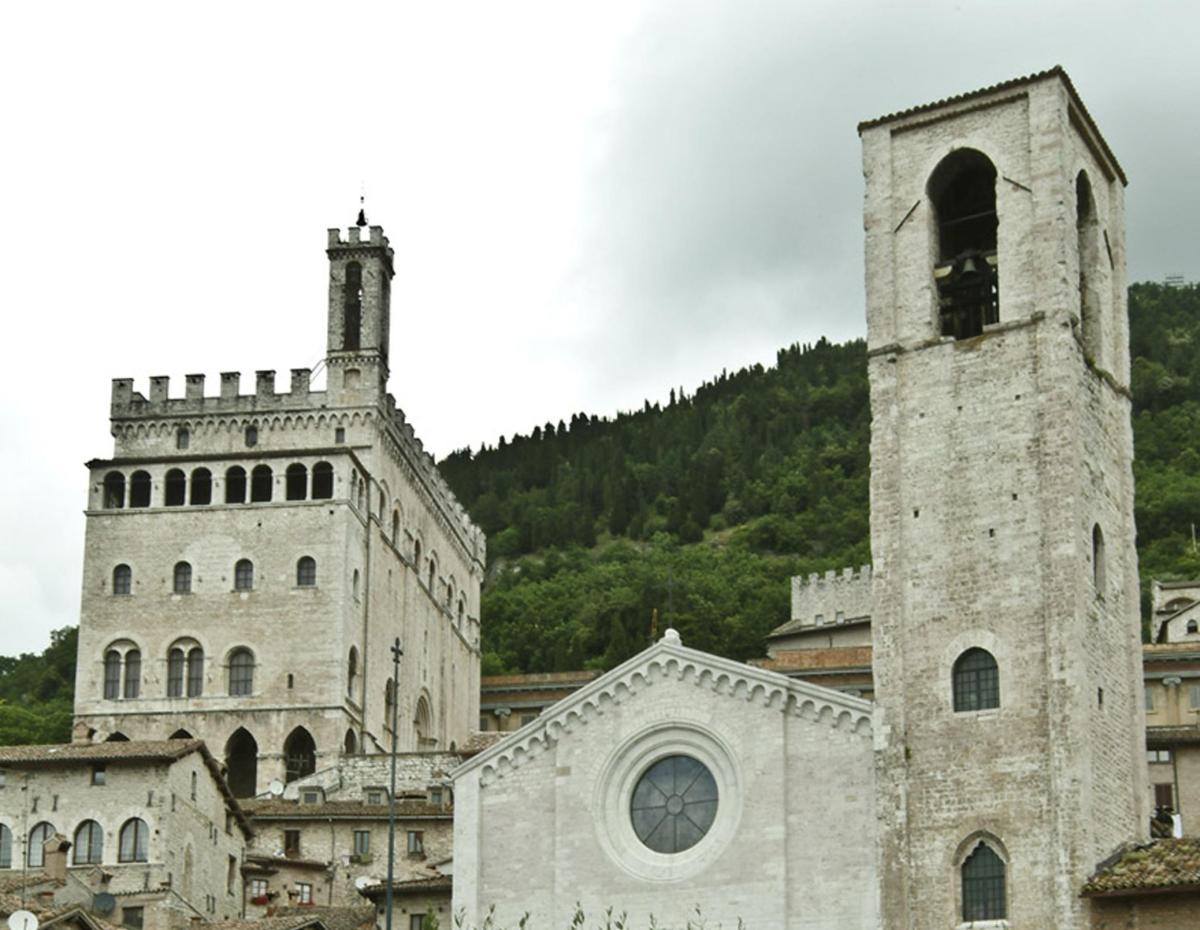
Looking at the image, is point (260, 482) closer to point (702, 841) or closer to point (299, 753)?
point (299, 753)

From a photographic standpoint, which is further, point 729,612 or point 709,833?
point 729,612

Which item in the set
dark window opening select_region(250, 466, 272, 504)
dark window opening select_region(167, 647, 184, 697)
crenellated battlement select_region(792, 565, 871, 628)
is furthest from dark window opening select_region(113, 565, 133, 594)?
crenellated battlement select_region(792, 565, 871, 628)

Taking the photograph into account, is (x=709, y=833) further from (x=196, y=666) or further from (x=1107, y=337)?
(x=196, y=666)

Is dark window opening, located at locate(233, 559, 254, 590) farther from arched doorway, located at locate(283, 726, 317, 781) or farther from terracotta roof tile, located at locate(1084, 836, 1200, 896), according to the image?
terracotta roof tile, located at locate(1084, 836, 1200, 896)

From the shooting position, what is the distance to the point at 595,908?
4978 cm

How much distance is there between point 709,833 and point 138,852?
55.9ft

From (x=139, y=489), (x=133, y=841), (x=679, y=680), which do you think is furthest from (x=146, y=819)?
(x=139, y=489)

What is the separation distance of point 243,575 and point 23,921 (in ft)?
125

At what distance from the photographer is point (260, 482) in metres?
84.3

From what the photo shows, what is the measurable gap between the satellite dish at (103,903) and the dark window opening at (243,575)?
26957 millimetres

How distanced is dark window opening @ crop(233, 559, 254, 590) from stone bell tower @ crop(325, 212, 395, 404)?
283 inches

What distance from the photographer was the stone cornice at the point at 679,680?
161 ft

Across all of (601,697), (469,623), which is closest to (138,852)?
(601,697)

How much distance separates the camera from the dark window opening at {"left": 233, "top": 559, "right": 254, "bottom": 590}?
8256 cm
